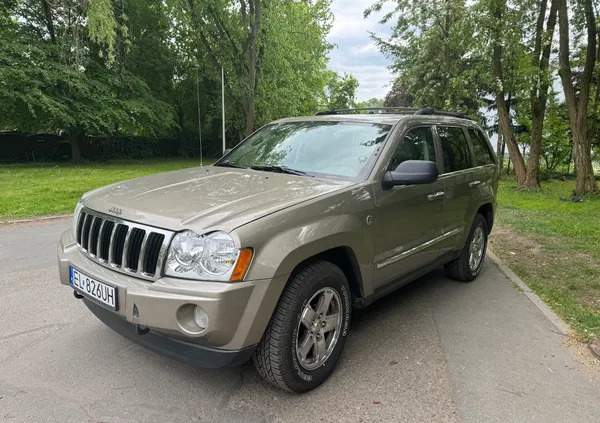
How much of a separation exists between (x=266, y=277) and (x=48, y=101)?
1838cm

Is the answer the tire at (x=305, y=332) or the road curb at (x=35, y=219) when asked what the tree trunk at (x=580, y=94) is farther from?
the road curb at (x=35, y=219)

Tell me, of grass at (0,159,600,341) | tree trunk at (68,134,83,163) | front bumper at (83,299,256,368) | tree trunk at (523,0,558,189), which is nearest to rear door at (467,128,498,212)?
grass at (0,159,600,341)

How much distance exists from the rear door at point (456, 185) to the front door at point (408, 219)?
17 centimetres

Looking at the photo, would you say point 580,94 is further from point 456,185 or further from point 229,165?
point 229,165

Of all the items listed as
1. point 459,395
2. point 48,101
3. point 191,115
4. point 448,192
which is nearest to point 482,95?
point 191,115

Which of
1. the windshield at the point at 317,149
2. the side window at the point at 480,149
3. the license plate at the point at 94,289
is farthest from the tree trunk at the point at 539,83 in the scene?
the license plate at the point at 94,289

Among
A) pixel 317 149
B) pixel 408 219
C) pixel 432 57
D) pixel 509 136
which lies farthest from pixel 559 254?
pixel 432 57

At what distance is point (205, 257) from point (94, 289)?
0.86m

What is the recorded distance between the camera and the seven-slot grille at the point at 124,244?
2523 millimetres

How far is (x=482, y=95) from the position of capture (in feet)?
84.4

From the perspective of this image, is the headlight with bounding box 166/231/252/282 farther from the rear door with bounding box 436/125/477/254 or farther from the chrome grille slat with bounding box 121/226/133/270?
the rear door with bounding box 436/125/477/254

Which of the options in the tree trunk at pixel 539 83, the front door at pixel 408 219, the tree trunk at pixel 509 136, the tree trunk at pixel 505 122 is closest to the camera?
the front door at pixel 408 219

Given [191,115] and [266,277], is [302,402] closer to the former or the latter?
[266,277]

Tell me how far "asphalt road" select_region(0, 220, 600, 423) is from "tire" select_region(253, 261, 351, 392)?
153mm
